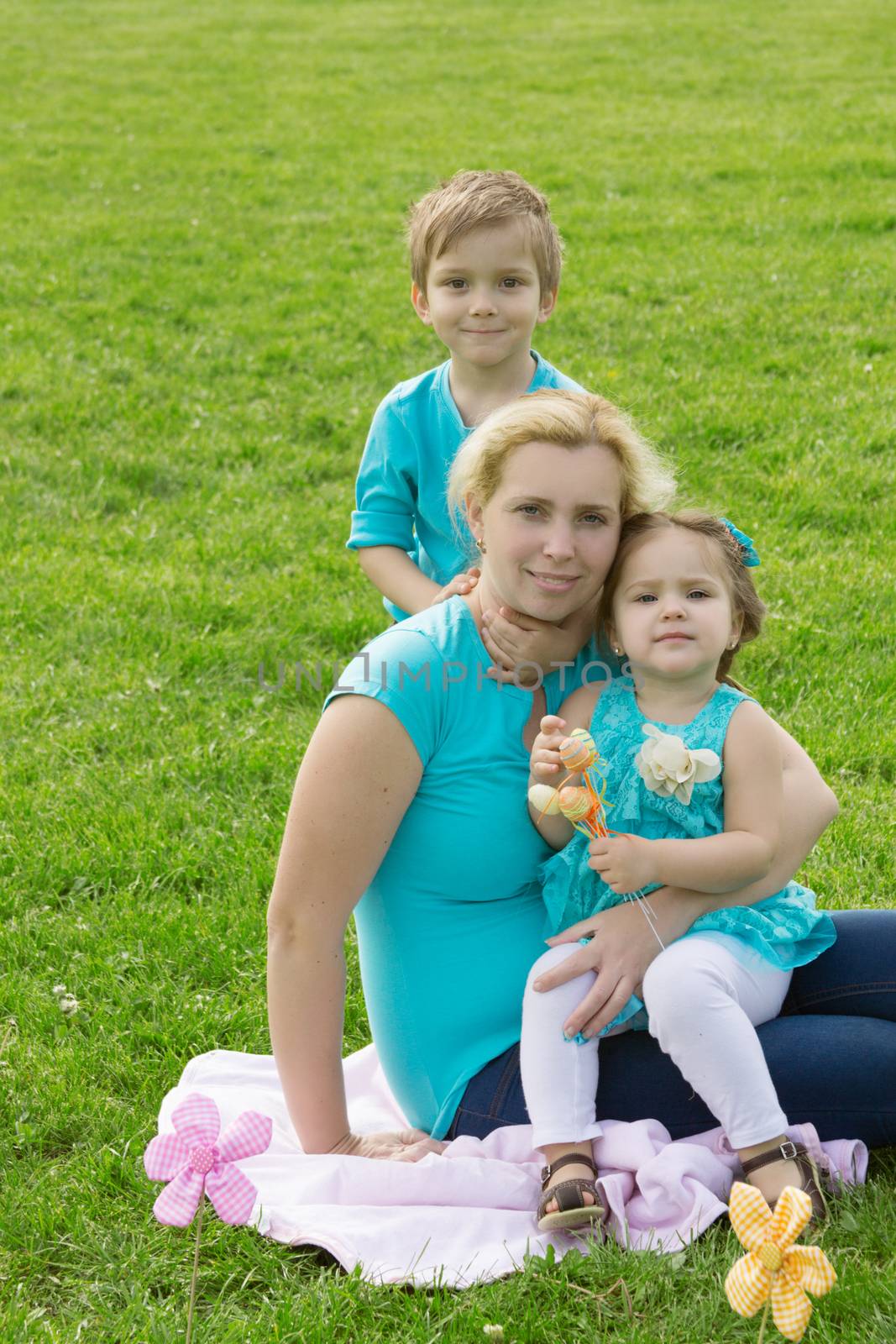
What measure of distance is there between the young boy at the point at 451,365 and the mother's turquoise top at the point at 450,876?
2.62ft

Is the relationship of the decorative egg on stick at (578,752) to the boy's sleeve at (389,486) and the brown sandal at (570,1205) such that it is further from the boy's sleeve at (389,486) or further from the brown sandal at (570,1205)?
the boy's sleeve at (389,486)

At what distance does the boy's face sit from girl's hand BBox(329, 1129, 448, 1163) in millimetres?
1895

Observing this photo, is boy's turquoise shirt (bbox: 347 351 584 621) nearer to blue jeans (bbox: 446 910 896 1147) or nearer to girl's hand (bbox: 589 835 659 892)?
girl's hand (bbox: 589 835 659 892)

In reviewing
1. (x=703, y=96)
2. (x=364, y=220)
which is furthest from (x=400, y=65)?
(x=364, y=220)

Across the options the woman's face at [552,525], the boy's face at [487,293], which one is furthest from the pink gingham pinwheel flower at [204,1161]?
the boy's face at [487,293]

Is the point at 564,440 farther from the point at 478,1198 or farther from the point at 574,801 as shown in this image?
the point at 478,1198

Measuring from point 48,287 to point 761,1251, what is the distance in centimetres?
899

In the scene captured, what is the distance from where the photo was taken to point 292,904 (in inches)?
→ 107

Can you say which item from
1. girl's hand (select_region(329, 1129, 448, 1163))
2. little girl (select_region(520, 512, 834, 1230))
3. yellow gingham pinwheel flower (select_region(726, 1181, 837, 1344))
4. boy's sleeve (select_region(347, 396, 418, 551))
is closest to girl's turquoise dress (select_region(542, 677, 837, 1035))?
little girl (select_region(520, 512, 834, 1230))

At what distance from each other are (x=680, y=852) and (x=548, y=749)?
332 millimetres

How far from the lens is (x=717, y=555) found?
283cm

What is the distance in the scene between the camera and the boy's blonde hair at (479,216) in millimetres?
3586

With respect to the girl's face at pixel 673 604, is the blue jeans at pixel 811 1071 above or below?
below

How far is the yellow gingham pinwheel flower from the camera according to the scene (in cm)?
187
